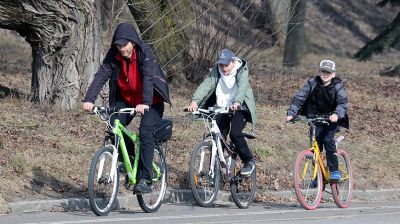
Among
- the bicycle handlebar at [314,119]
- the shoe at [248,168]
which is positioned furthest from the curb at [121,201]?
the bicycle handlebar at [314,119]

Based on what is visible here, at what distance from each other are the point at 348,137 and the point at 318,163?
15.8 ft

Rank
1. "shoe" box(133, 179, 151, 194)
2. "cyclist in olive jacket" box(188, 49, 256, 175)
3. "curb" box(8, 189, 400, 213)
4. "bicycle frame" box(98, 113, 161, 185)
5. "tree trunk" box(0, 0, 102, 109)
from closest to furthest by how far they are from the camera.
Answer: "bicycle frame" box(98, 113, 161, 185) → "shoe" box(133, 179, 151, 194) → "curb" box(8, 189, 400, 213) → "cyclist in olive jacket" box(188, 49, 256, 175) → "tree trunk" box(0, 0, 102, 109)

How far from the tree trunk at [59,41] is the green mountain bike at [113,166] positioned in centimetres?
425

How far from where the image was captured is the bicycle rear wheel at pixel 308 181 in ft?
39.6

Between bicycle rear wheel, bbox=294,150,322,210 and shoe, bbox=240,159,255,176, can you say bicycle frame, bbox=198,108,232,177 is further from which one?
bicycle rear wheel, bbox=294,150,322,210

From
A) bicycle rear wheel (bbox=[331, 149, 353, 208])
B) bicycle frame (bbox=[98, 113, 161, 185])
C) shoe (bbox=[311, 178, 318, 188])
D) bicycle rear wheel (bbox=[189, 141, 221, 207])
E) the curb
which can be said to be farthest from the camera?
bicycle rear wheel (bbox=[331, 149, 353, 208])

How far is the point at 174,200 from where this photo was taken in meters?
12.8

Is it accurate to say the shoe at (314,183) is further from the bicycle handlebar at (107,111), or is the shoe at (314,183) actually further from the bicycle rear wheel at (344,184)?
the bicycle handlebar at (107,111)

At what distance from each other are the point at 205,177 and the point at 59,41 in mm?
4440

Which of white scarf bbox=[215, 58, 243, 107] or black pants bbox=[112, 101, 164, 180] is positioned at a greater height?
white scarf bbox=[215, 58, 243, 107]

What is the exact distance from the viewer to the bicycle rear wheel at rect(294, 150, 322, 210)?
1208 centimetres

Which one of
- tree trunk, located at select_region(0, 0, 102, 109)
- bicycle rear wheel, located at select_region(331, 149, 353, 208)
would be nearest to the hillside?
tree trunk, located at select_region(0, 0, 102, 109)

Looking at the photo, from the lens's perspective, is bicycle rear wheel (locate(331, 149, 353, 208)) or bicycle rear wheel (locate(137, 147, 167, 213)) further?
bicycle rear wheel (locate(331, 149, 353, 208))

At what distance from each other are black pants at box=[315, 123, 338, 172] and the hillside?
4.20ft
